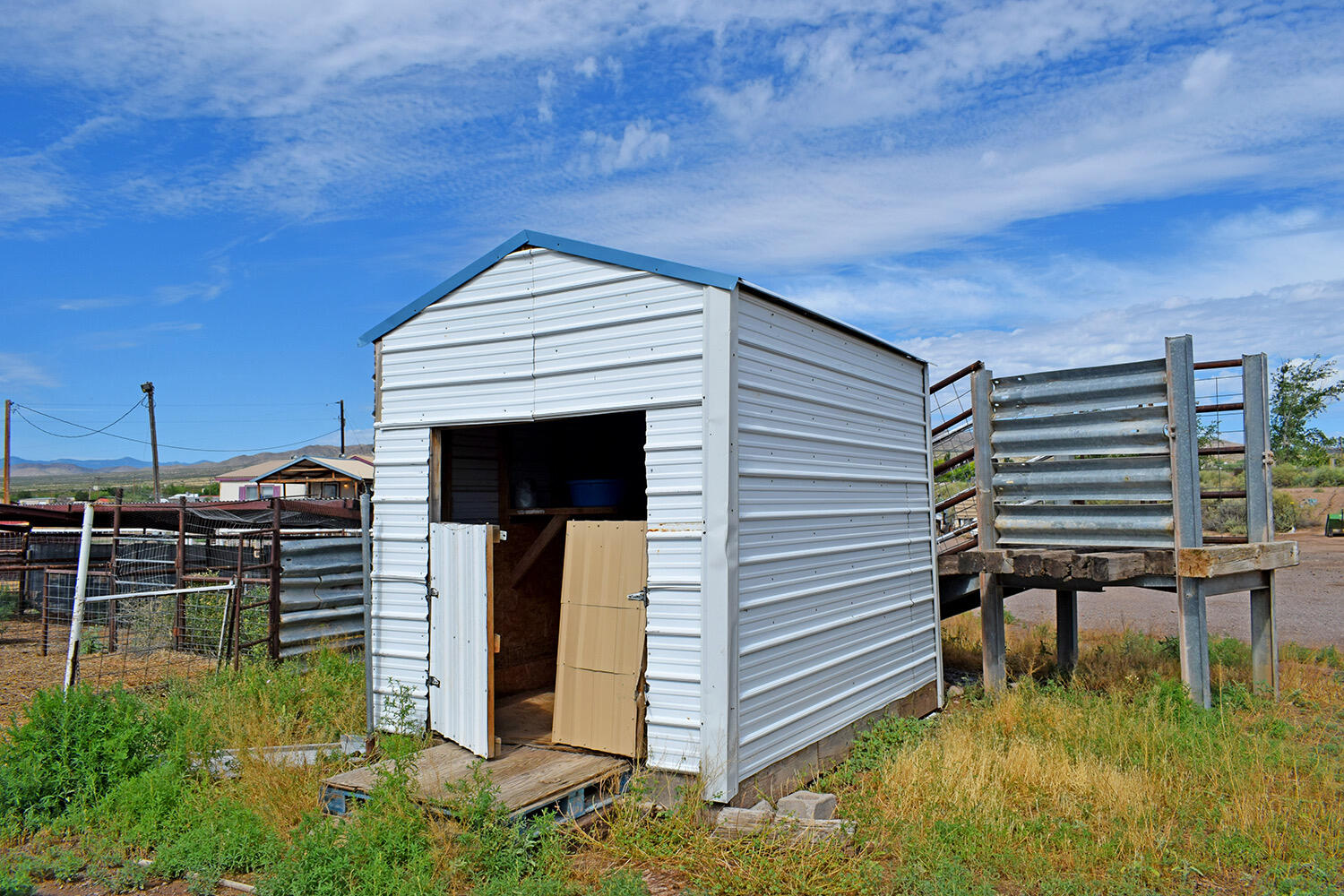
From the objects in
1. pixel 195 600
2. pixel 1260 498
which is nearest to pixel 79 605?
pixel 195 600

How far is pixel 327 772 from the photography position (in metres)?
6.75

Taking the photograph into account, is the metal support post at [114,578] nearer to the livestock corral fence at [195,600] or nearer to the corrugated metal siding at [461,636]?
the livestock corral fence at [195,600]

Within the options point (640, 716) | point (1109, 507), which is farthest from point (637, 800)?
point (1109, 507)

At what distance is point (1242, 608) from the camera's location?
59.4ft

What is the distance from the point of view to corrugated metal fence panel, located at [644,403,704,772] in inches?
235

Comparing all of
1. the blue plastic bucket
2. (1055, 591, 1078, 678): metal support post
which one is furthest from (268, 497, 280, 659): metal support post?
(1055, 591, 1078, 678): metal support post

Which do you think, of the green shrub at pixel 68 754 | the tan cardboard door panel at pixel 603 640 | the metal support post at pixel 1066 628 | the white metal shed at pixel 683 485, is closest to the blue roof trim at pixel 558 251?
the white metal shed at pixel 683 485

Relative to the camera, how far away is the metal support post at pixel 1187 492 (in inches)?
333

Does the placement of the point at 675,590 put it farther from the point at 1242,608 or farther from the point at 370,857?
the point at 1242,608

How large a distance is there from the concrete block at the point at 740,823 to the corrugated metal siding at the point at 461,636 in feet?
6.21

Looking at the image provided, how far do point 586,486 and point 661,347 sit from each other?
265 cm

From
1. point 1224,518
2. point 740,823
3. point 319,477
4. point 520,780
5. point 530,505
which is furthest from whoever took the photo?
point 319,477

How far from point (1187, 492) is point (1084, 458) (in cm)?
101

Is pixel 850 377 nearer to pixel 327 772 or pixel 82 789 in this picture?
pixel 327 772
